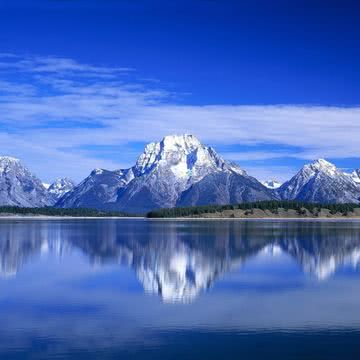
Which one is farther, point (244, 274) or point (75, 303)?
point (244, 274)

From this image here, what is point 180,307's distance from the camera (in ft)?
153

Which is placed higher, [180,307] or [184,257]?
[184,257]

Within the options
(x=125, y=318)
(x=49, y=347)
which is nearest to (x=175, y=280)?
(x=125, y=318)

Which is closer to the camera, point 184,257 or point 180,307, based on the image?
point 180,307

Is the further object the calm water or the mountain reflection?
the mountain reflection

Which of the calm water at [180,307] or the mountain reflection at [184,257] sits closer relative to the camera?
the calm water at [180,307]

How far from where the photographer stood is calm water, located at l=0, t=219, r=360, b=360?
3441cm

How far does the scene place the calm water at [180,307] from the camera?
3441 cm

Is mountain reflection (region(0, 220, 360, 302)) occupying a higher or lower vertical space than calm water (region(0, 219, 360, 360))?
higher

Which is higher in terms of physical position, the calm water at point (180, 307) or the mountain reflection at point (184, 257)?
the mountain reflection at point (184, 257)

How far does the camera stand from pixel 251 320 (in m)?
42.0

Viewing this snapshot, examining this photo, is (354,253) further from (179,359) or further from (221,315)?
(179,359)

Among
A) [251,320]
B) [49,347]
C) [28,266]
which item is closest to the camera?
[49,347]

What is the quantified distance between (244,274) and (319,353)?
3543 cm
